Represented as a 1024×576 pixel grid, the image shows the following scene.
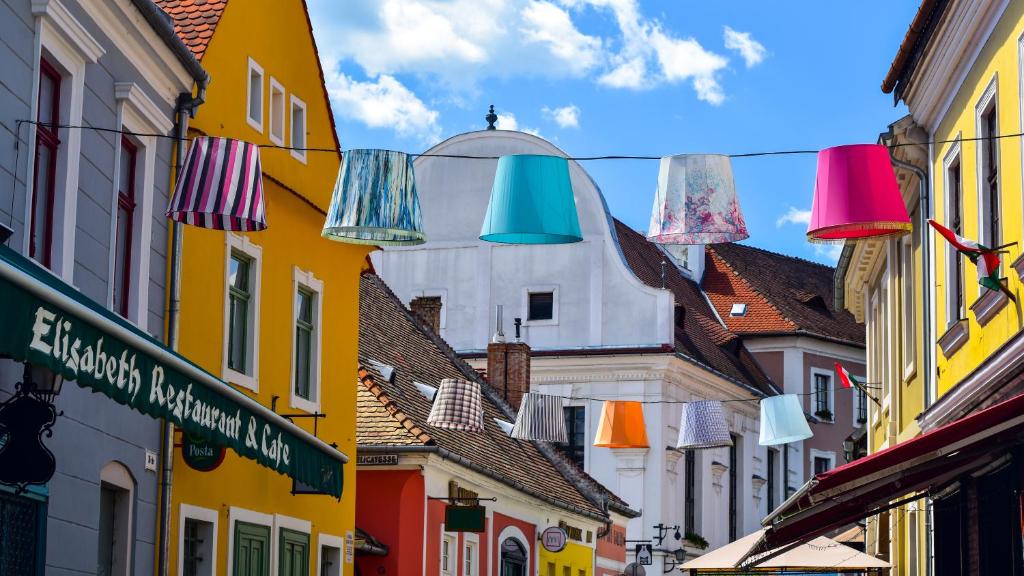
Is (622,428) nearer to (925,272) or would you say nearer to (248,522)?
(925,272)

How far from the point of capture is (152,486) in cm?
1664

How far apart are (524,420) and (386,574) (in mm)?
3805

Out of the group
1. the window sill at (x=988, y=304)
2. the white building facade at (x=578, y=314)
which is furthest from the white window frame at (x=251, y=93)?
the white building facade at (x=578, y=314)

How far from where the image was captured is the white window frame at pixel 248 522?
18.8 meters

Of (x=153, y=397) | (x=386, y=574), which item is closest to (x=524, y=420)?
(x=386, y=574)

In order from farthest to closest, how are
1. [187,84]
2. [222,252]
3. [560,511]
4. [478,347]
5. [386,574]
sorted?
[478,347] → [560,511] → [386,574] → [222,252] → [187,84]

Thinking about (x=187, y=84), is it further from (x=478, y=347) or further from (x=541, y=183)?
(x=478, y=347)

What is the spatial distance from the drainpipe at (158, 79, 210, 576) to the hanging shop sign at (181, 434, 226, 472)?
199mm

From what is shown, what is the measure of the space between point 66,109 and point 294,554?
8107mm

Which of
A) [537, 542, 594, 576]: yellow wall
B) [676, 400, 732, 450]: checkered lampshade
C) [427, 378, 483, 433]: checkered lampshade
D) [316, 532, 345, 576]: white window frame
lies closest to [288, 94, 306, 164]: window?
[316, 532, 345, 576]: white window frame

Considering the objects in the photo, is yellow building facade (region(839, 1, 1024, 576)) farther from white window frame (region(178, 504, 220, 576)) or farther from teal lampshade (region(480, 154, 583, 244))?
white window frame (region(178, 504, 220, 576))

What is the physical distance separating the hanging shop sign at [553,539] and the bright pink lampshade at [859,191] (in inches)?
711

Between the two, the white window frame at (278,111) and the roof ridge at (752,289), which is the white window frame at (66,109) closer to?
the white window frame at (278,111)

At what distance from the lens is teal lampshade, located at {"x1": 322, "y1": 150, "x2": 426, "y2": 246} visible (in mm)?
16125
